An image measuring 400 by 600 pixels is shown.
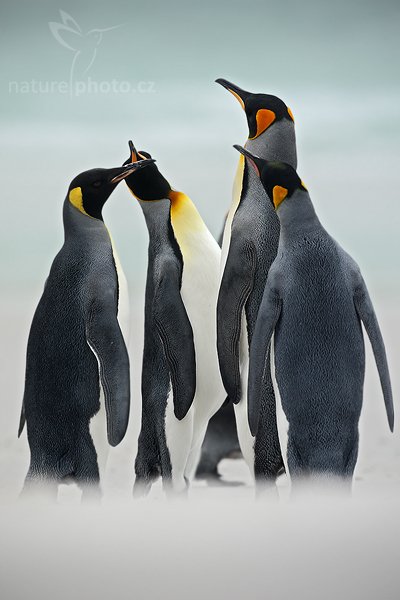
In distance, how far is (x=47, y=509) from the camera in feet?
6.66

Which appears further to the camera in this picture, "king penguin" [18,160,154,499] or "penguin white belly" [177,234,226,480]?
"penguin white belly" [177,234,226,480]

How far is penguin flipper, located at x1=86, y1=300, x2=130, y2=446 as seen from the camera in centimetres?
225

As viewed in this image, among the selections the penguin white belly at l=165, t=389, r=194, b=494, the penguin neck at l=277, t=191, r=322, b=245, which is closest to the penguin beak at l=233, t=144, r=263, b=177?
the penguin neck at l=277, t=191, r=322, b=245

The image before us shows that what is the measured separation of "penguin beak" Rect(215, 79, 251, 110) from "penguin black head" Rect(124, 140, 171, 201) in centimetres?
29

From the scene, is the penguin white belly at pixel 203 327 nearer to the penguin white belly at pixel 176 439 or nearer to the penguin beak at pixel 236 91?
the penguin white belly at pixel 176 439

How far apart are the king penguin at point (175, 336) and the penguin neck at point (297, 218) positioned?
0.47 meters

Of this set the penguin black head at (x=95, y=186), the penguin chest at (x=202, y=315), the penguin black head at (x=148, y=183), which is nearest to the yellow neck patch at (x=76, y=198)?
the penguin black head at (x=95, y=186)

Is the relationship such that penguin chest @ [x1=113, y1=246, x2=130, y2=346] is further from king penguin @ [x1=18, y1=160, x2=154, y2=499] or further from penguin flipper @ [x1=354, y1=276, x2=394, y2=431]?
penguin flipper @ [x1=354, y1=276, x2=394, y2=431]

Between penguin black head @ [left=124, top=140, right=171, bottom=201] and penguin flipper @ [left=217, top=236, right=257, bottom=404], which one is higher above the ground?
penguin black head @ [left=124, top=140, right=171, bottom=201]

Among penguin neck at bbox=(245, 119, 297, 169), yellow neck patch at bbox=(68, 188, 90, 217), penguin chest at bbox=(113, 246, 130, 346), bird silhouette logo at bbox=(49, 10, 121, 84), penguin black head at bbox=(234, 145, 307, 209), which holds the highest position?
bird silhouette logo at bbox=(49, 10, 121, 84)

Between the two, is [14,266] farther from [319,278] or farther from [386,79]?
[386,79]

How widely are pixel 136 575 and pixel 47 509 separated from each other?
0.30 meters

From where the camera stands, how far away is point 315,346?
6.94ft

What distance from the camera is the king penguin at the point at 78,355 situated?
7.59 ft
